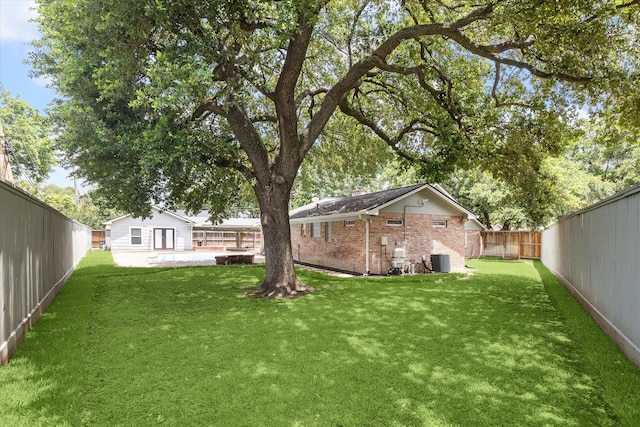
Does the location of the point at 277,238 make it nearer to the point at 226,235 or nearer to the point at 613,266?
the point at 613,266

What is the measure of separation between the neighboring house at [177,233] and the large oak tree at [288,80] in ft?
65.3

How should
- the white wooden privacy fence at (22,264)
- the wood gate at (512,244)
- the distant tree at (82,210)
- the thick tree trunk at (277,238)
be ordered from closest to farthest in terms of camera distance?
1. the white wooden privacy fence at (22,264)
2. the thick tree trunk at (277,238)
3. the wood gate at (512,244)
4. the distant tree at (82,210)

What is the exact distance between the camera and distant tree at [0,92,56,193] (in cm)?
2878

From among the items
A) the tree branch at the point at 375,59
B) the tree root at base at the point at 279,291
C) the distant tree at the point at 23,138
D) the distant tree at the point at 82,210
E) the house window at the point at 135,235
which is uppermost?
the distant tree at the point at 23,138

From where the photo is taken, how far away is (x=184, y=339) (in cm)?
631

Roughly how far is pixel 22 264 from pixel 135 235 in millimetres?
28978

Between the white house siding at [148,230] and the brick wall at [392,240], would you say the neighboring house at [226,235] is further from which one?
the brick wall at [392,240]

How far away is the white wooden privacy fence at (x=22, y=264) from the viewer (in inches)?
199

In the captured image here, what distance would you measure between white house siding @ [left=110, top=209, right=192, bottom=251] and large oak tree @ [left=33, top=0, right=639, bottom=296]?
20586 millimetres

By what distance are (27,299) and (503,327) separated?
8.05 m

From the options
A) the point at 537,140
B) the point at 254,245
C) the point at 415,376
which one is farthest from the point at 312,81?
the point at 254,245

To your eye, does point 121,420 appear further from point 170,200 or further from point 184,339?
point 170,200

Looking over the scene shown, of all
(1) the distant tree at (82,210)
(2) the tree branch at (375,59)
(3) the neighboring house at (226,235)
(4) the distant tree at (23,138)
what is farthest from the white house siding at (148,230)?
(2) the tree branch at (375,59)

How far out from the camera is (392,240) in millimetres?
16094
